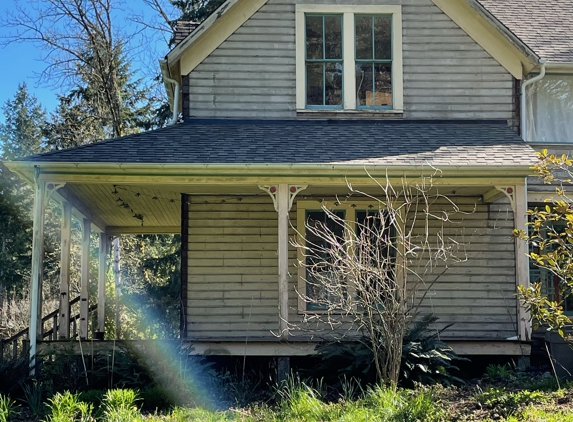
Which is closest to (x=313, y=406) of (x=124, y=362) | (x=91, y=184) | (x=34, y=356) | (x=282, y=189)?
(x=124, y=362)

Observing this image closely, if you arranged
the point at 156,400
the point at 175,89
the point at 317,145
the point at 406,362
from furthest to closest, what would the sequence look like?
the point at 175,89, the point at 317,145, the point at 406,362, the point at 156,400

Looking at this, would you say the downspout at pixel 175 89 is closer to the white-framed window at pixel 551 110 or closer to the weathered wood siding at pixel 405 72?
the weathered wood siding at pixel 405 72

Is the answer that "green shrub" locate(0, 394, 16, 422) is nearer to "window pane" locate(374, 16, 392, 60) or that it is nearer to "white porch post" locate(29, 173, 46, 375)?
"white porch post" locate(29, 173, 46, 375)

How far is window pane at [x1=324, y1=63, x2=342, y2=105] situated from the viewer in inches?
484

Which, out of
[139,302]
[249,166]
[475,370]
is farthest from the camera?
[139,302]

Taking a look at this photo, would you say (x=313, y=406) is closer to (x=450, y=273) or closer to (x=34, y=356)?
(x=34, y=356)

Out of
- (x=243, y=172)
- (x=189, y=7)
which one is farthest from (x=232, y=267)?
(x=189, y=7)

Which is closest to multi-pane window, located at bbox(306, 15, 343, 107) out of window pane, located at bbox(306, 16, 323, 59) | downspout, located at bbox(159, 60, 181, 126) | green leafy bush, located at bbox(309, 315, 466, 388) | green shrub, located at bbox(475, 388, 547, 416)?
window pane, located at bbox(306, 16, 323, 59)

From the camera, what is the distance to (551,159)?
26.0ft

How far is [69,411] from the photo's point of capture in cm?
734

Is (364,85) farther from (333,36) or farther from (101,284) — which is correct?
(101,284)

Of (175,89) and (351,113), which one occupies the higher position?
(175,89)

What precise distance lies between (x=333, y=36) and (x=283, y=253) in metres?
4.47

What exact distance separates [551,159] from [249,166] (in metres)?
3.99
